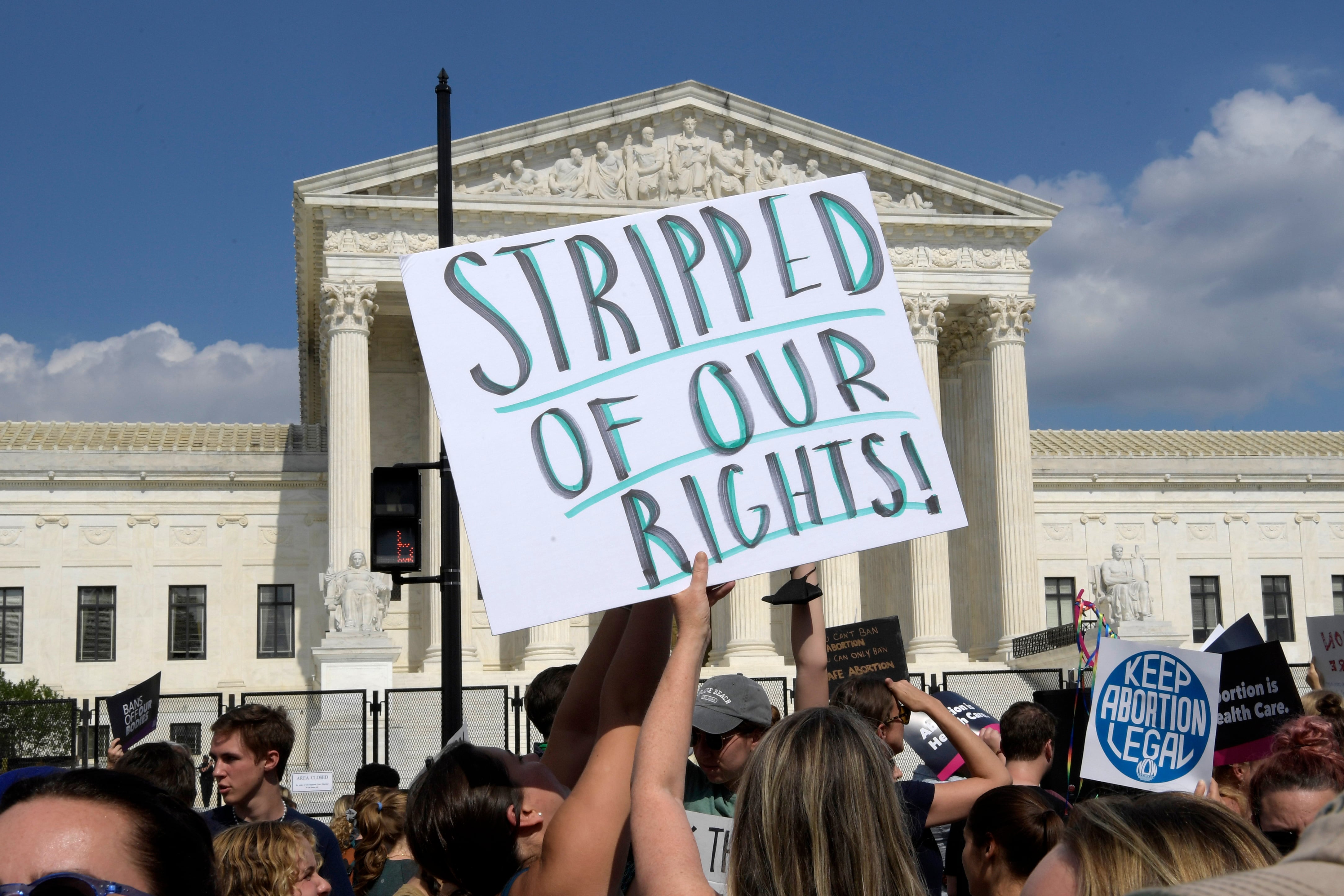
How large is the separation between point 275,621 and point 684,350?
38746 millimetres

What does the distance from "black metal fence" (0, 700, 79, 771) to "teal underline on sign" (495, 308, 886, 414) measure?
19469 mm

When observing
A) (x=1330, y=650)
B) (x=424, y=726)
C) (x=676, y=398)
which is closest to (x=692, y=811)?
(x=676, y=398)

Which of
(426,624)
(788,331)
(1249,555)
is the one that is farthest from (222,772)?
(1249,555)

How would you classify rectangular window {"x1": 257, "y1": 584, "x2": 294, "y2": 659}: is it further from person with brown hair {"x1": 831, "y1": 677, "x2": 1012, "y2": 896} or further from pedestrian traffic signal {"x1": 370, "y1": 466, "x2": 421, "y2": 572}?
person with brown hair {"x1": 831, "y1": 677, "x2": 1012, "y2": 896}

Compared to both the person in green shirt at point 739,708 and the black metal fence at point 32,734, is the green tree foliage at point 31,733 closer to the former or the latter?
the black metal fence at point 32,734

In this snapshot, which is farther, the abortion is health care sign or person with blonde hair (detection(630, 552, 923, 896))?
the abortion is health care sign

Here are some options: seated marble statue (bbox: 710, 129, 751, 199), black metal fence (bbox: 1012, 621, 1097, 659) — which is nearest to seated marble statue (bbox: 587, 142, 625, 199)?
seated marble statue (bbox: 710, 129, 751, 199)

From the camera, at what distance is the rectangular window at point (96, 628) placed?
3969 centimetres

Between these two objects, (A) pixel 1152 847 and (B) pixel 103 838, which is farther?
(A) pixel 1152 847

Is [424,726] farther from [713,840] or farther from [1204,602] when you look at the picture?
[1204,602]

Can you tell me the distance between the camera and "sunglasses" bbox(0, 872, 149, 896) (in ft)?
6.43

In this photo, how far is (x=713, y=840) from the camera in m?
4.85

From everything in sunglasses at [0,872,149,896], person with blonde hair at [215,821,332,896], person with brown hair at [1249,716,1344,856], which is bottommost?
person with blonde hair at [215,821,332,896]

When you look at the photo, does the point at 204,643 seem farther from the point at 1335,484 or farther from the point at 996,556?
the point at 1335,484
